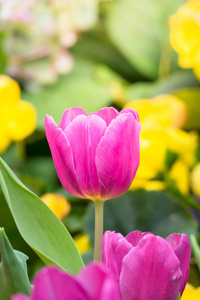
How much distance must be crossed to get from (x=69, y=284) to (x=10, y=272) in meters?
0.06

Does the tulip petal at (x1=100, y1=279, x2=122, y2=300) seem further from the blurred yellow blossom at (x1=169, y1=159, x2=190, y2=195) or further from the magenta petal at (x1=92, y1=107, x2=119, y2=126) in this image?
the blurred yellow blossom at (x1=169, y1=159, x2=190, y2=195)

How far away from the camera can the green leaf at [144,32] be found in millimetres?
844

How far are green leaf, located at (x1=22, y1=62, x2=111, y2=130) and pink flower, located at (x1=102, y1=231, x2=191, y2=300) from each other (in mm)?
506

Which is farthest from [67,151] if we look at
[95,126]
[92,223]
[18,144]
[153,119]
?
[18,144]

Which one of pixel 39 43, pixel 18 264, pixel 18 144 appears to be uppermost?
pixel 18 264

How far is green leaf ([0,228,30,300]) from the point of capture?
189 mm

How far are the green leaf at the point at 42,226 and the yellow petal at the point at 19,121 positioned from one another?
1.13 feet

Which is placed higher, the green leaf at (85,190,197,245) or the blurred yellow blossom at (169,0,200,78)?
the blurred yellow blossom at (169,0,200,78)

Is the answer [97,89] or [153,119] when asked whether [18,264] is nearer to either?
[153,119]

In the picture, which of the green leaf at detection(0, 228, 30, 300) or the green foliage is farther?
the green foliage

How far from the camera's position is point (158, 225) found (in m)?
0.40

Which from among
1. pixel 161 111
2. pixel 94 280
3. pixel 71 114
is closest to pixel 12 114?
pixel 161 111

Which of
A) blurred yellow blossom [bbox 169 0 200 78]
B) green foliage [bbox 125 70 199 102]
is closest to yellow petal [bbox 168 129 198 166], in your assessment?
blurred yellow blossom [bbox 169 0 200 78]

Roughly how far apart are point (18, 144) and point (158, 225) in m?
0.36
